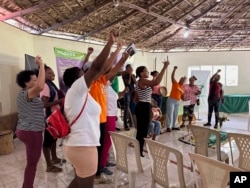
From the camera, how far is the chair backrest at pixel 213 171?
1591 mm

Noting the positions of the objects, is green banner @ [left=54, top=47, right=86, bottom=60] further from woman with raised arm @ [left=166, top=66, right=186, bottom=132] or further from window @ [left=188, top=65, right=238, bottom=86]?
window @ [left=188, top=65, right=238, bottom=86]

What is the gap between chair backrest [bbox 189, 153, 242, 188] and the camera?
1591mm

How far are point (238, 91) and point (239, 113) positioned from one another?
2.08 meters

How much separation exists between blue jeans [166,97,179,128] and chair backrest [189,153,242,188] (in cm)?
460

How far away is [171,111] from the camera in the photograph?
642 cm

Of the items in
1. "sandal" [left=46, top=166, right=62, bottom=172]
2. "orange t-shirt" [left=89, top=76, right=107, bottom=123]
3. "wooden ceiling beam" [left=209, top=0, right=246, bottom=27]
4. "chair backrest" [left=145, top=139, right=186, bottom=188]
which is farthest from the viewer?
"wooden ceiling beam" [left=209, top=0, right=246, bottom=27]

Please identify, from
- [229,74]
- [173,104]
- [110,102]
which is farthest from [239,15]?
[110,102]

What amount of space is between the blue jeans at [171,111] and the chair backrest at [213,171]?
181 inches

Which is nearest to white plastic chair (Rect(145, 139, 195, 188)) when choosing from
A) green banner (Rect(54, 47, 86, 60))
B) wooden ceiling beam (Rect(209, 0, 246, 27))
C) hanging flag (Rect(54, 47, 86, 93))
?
hanging flag (Rect(54, 47, 86, 93))

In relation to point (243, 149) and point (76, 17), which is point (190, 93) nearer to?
point (76, 17)

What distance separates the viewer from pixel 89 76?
1.62 metres

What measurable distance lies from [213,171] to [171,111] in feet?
15.6

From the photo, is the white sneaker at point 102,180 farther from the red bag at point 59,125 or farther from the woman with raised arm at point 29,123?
the red bag at point 59,125

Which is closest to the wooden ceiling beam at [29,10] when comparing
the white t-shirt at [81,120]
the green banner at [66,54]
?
the green banner at [66,54]
